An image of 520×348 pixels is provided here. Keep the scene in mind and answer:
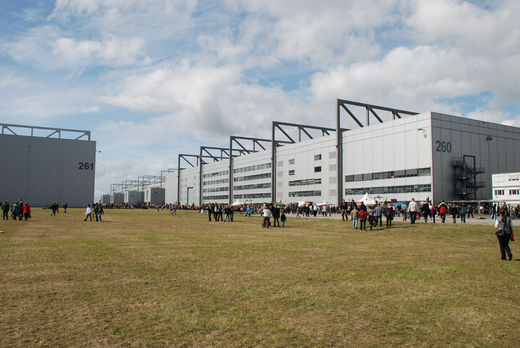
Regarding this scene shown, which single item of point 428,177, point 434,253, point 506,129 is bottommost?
point 434,253

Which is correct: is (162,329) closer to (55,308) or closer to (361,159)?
(55,308)

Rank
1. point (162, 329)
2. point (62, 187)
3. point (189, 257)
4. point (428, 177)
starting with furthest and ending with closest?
point (62, 187), point (428, 177), point (189, 257), point (162, 329)

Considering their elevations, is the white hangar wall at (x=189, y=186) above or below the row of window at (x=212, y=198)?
above

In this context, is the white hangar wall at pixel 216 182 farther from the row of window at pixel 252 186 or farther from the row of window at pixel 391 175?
the row of window at pixel 391 175

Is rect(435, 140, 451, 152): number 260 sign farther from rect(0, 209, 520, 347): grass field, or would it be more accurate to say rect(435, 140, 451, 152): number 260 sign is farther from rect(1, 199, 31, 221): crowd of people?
rect(1, 199, 31, 221): crowd of people

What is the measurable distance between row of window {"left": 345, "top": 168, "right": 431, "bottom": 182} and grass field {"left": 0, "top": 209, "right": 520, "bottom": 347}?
45.6 meters

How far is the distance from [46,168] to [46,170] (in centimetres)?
47

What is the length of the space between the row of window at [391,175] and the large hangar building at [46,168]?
6305 cm

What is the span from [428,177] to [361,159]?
13055 millimetres

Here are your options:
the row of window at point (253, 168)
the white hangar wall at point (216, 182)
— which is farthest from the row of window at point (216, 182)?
the row of window at point (253, 168)

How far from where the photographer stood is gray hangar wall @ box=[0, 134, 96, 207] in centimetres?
8525

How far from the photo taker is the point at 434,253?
14.2 m

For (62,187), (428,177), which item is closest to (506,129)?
(428,177)

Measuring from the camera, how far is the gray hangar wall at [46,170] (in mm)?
85250
